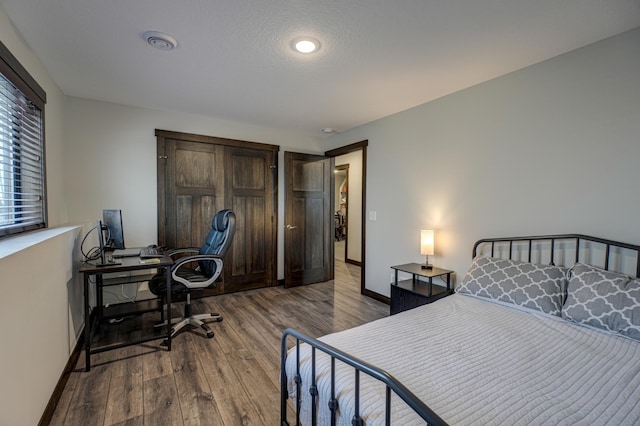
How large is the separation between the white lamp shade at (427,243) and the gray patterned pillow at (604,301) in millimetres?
1198

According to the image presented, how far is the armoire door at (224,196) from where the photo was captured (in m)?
3.66

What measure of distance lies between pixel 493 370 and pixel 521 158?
6.09 ft

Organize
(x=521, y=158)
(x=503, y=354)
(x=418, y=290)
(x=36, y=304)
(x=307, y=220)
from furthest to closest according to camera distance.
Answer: (x=307, y=220) < (x=418, y=290) < (x=521, y=158) < (x=36, y=304) < (x=503, y=354)

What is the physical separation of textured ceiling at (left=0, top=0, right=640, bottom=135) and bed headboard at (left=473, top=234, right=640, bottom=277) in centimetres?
142

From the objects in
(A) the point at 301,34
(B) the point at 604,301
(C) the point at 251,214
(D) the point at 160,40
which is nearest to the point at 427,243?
(B) the point at 604,301

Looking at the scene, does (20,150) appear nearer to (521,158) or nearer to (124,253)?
(124,253)

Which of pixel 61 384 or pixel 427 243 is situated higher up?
pixel 427 243

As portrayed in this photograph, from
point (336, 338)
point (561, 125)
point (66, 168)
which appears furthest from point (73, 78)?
point (561, 125)

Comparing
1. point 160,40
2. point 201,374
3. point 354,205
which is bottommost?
point 201,374

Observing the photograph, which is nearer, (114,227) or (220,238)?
(114,227)

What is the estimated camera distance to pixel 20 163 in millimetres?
2053

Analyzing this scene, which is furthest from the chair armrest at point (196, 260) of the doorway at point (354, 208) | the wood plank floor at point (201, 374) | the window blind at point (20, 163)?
the doorway at point (354, 208)

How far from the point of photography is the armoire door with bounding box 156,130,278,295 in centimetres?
366

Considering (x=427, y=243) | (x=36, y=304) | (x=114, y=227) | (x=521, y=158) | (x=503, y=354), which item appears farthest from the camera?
(x=427, y=243)
